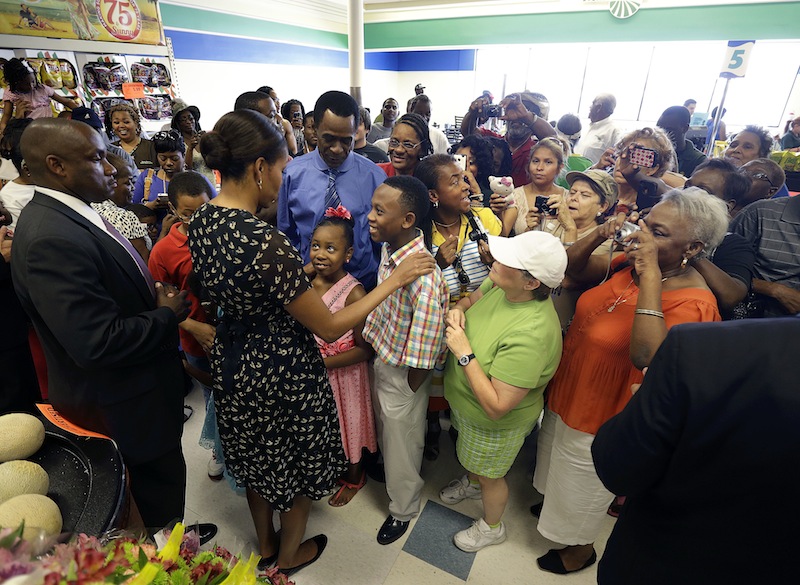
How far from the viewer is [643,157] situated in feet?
7.11

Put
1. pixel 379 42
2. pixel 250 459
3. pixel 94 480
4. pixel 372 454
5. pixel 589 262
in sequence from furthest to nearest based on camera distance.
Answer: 1. pixel 379 42
2. pixel 372 454
3. pixel 589 262
4. pixel 250 459
5. pixel 94 480

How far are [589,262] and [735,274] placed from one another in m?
0.54

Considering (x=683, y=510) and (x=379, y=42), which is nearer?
(x=683, y=510)

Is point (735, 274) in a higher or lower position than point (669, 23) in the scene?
lower

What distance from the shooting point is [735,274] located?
170 centimetres

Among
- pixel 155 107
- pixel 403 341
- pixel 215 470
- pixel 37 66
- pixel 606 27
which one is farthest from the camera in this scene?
pixel 606 27

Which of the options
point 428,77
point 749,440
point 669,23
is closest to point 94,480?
point 749,440

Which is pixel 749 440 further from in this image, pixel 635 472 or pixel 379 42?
pixel 379 42

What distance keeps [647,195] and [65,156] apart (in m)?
2.39

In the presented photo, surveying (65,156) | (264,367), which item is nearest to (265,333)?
(264,367)

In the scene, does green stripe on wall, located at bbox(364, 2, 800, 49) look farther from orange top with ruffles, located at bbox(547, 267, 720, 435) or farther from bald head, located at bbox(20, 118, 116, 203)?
bald head, located at bbox(20, 118, 116, 203)

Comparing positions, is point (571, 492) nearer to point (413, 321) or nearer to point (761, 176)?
point (413, 321)

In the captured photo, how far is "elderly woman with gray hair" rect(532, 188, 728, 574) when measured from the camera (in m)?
1.33

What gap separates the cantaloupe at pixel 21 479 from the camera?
0.84 metres
